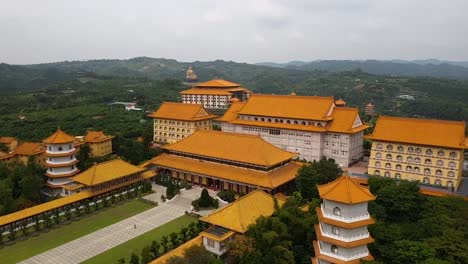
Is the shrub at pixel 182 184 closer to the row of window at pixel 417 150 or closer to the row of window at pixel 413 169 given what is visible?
the row of window at pixel 413 169

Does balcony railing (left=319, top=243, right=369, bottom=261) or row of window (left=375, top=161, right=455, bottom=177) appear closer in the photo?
balcony railing (left=319, top=243, right=369, bottom=261)

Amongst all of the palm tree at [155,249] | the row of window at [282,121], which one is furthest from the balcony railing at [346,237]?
the row of window at [282,121]

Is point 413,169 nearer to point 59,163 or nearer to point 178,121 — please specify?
point 178,121

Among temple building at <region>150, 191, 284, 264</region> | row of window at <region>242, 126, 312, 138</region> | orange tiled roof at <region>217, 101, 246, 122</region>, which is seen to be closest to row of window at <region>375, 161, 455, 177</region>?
row of window at <region>242, 126, 312, 138</region>

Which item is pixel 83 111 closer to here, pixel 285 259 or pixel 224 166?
pixel 224 166

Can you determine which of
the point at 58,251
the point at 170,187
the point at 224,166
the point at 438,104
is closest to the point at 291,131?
the point at 224,166

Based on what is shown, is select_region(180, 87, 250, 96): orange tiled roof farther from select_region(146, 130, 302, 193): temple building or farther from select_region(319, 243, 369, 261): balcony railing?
select_region(319, 243, 369, 261): balcony railing

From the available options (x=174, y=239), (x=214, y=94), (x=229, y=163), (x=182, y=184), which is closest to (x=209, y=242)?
(x=174, y=239)
